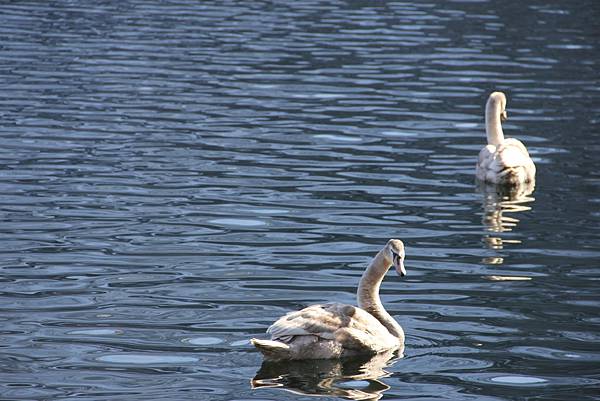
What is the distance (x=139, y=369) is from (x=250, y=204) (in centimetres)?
708

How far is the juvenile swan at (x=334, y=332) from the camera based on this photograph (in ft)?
37.9

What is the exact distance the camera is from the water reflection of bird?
1694 cm

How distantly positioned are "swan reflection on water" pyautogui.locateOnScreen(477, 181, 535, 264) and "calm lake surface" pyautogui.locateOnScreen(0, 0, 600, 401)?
0.19 feet

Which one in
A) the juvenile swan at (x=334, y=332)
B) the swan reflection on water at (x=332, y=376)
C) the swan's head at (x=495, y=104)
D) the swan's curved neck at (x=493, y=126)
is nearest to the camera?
the swan reflection on water at (x=332, y=376)


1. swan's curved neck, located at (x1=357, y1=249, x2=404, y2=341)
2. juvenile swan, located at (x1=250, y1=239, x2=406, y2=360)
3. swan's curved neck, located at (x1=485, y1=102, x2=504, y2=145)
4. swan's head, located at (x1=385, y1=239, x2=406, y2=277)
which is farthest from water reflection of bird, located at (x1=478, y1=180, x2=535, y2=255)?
juvenile swan, located at (x1=250, y1=239, x2=406, y2=360)

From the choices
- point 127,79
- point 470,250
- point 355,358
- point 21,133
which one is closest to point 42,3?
point 127,79

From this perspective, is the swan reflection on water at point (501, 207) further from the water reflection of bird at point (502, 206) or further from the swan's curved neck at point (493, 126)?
the swan's curved neck at point (493, 126)

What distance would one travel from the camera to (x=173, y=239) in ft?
53.4

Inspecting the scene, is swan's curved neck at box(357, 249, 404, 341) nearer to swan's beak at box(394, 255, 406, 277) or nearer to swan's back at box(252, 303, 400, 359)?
swan's beak at box(394, 255, 406, 277)

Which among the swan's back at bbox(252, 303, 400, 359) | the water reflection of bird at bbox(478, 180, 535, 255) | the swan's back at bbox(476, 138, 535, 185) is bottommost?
the water reflection of bird at bbox(478, 180, 535, 255)

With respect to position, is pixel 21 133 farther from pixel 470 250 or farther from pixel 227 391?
pixel 227 391

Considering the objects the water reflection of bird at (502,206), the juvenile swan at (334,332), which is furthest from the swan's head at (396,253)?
the water reflection of bird at (502,206)

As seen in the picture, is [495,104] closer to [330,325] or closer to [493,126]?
[493,126]

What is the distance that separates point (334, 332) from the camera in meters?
11.7
